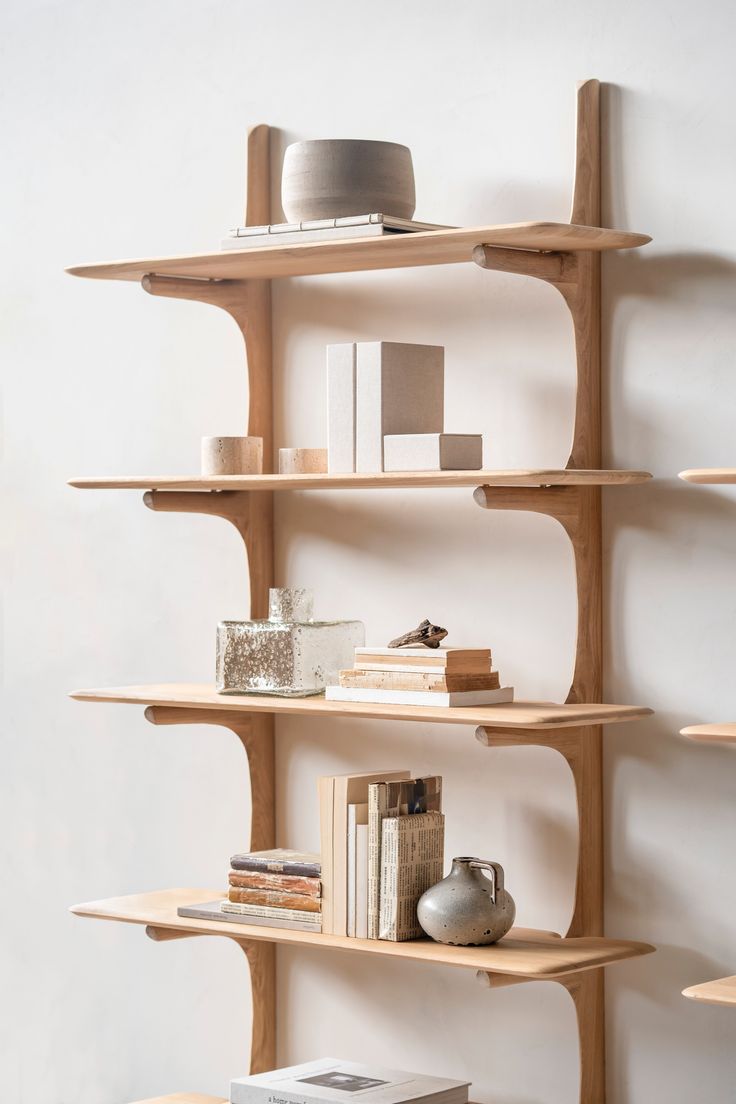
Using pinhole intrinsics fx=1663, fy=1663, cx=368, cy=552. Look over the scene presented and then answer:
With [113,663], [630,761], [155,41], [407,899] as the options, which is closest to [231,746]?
[113,663]

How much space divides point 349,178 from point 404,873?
1.09 meters

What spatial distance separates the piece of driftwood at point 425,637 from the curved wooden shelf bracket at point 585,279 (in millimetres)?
330

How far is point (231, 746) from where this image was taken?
3121mm

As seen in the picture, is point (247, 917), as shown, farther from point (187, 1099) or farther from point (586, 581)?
point (586, 581)

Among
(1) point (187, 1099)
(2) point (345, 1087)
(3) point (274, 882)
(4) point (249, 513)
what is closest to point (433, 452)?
(4) point (249, 513)

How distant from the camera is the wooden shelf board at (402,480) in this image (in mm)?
2438

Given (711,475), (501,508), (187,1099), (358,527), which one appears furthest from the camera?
(187,1099)

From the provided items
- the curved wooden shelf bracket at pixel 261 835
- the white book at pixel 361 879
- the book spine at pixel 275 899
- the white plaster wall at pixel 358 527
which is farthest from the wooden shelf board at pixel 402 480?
the book spine at pixel 275 899

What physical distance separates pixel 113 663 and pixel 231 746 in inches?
12.8

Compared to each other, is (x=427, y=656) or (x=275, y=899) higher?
(x=427, y=656)

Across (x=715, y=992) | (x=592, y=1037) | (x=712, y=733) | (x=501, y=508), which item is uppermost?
(x=501, y=508)

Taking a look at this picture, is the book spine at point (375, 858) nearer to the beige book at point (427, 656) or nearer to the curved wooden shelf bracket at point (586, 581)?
the beige book at point (427, 656)

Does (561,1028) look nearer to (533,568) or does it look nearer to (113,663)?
(533,568)

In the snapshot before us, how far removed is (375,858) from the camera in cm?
261
